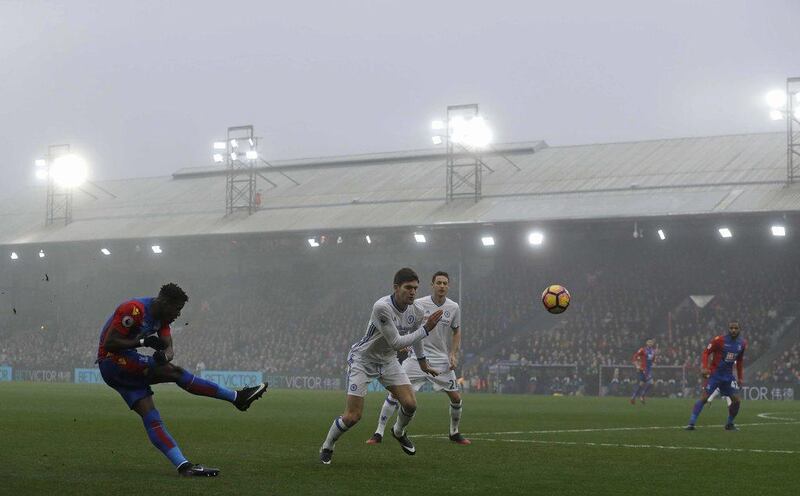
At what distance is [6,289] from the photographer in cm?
7025

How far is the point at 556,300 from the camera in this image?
1969 cm

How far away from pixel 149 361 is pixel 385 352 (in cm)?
316

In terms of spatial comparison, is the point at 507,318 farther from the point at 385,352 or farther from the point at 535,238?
the point at 385,352

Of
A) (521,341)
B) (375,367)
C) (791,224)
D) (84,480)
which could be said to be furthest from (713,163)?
(84,480)

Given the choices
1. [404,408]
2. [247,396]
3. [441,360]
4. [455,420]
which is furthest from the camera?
[441,360]

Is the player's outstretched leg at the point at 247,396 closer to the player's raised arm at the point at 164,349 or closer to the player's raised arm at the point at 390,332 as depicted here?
the player's raised arm at the point at 164,349

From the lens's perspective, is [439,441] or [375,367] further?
[439,441]

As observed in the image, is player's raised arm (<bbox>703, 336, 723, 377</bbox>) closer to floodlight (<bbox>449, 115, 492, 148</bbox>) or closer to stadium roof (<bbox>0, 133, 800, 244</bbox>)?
stadium roof (<bbox>0, 133, 800, 244</bbox>)

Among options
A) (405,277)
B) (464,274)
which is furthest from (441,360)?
(464,274)

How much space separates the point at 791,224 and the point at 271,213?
25756 millimetres

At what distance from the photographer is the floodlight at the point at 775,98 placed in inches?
1870

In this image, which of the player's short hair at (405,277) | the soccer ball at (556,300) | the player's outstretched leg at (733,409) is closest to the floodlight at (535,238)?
the player's outstretched leg at (733,409)

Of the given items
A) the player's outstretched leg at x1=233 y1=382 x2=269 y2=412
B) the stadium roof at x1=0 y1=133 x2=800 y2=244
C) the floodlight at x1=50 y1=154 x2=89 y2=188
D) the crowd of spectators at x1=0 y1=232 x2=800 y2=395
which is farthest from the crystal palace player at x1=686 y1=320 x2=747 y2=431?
the floodlight at x1=50 y1=154 x2=89 y2=188

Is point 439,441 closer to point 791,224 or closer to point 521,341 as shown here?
point 791,224
